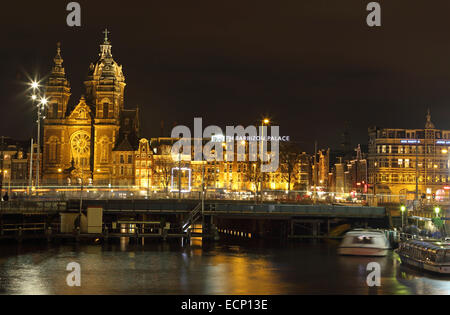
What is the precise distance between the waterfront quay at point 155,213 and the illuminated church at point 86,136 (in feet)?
231

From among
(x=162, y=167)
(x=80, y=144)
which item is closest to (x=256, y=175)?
(x=162, y=167)

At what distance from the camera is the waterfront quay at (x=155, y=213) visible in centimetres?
7694

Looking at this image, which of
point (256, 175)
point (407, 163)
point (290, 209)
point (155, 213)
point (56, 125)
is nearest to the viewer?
point (155, 213)

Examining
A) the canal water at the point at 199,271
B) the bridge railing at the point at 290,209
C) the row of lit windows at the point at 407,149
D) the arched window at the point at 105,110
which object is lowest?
the canal water at the point at 199,271

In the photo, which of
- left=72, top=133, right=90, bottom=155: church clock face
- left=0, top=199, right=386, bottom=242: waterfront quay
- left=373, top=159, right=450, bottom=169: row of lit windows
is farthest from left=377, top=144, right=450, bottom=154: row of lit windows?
left=0, top=199, right=386, bottom=242: waterfront quay

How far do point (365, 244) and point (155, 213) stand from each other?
1025 inches

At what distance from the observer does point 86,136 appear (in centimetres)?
15912

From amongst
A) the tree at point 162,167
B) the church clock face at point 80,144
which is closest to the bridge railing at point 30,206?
the tree at point 162,167

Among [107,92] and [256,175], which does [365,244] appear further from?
[107,92]

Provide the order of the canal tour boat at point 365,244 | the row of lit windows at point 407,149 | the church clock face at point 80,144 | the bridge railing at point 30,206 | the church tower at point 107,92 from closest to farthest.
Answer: the canal tour boat at point 365,244 < the bridge railing at point 30,206 < the row of lit windows at point 407,149 < the church clock face at point 80,144 < the church tower at point 107,92

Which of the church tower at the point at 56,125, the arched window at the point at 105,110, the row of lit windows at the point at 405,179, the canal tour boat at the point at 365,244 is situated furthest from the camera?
the arched window at the point at 105,110

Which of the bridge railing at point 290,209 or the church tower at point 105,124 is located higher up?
the church tower at point 105,124

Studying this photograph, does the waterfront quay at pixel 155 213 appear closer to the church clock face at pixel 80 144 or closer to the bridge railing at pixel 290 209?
the bridge railing at pixel 290 209

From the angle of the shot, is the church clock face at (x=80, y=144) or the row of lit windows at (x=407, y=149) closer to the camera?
the row of lit windows at (x=407, y=149)
